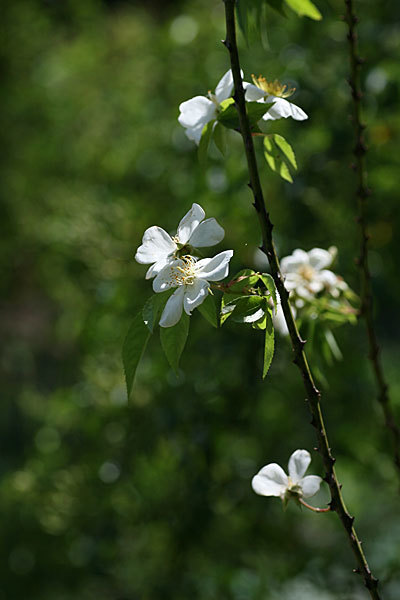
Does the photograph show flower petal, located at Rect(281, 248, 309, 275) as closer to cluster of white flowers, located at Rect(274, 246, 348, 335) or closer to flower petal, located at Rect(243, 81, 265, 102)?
cluster of white flowers, located at Rect(274, 246, 348, 335)

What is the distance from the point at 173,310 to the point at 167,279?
2cm

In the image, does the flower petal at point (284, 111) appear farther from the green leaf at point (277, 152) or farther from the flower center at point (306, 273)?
the flower center at point (306, 273)

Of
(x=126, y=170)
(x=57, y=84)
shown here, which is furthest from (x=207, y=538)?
(x=57, y=84)

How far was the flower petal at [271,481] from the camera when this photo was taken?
0.42 m

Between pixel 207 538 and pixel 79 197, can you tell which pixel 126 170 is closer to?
pixel 79 197

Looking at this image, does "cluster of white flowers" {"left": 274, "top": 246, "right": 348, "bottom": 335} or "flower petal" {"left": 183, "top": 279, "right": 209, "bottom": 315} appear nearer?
"flower petal" {"left": 183, "top": 279, "right": 209, "bottom": 315}

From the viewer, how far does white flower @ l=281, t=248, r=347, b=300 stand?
550mm

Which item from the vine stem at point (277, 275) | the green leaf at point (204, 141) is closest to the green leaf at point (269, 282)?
the vine stem at point (277, 275)

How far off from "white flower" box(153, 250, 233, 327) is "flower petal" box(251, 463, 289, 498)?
0.42 ft

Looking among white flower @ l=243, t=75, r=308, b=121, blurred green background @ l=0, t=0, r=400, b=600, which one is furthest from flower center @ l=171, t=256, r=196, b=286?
blurred green background @ l=0, t=0, r=400, b=600

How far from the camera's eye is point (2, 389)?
1.90 meters

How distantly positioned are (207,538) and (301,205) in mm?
541

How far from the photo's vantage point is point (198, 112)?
1.46ft

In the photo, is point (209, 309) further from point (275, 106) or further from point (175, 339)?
point (275, 106)
